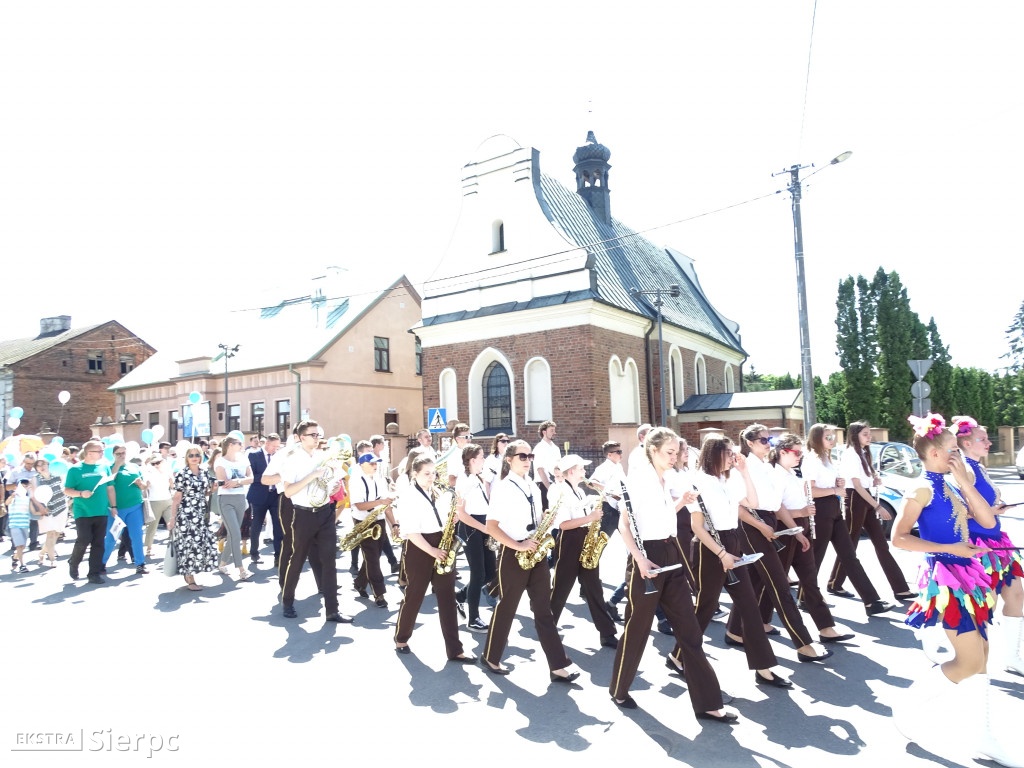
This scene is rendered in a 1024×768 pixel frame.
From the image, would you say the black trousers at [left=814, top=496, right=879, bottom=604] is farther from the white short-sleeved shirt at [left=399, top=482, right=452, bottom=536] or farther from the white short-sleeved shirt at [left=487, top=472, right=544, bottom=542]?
the white short-sleeved shirt at [left=399, top=482, right=452, bottom=536]

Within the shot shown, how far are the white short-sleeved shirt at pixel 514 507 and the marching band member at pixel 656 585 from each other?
102 centimetres

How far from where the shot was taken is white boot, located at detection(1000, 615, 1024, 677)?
5070 millimetres

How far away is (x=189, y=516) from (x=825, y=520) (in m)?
7.82

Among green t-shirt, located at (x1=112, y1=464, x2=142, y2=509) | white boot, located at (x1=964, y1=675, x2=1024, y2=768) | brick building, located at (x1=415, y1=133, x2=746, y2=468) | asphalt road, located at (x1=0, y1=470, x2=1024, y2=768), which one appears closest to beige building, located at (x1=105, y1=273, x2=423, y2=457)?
brick building, located at (x1=415, y1=133, x2=746, y2=468)

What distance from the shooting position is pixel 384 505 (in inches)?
320

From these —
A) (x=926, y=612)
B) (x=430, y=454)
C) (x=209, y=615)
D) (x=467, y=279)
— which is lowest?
(x=209, y=615)

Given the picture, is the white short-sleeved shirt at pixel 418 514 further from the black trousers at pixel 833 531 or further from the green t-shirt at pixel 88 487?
the green t-shirt at pixel 88 487

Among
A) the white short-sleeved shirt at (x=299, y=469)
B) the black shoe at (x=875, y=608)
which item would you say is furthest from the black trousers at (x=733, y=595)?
the white short-sleeved shirt at (x=299, y=469)

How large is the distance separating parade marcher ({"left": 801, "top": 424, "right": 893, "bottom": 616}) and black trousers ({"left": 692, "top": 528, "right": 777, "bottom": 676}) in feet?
6.45

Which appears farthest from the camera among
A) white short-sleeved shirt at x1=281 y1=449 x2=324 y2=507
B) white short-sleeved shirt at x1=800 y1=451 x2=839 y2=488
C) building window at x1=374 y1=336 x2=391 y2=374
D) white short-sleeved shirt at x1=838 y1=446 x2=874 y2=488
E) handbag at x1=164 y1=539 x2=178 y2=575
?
building window at x1=374 y1=336 x2=391 y2=374

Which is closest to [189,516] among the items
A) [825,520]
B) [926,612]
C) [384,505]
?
[384,505]

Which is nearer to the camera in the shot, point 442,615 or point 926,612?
point 926,612

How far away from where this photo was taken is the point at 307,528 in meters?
7.59

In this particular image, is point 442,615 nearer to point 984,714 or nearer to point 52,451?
point 984,714
